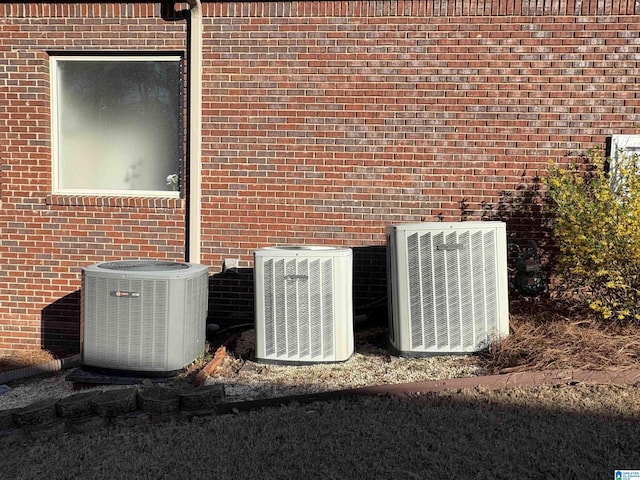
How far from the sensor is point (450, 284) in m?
4.43

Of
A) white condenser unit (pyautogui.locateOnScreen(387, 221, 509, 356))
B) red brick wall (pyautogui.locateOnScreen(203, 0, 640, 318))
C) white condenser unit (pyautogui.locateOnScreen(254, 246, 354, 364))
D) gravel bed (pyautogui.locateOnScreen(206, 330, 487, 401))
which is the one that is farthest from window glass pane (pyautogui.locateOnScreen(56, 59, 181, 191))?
white condenser unit (pyautogui.locateOnScreen(387, 221, 509, 356))

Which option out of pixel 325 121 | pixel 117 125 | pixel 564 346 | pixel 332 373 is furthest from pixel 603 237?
pixel 117 125

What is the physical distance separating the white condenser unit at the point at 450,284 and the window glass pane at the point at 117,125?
294 cm

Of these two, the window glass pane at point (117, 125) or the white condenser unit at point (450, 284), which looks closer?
the white condenser unit at point (450, 284)

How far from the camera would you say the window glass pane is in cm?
597

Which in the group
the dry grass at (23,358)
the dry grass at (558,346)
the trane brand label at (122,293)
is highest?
the trane brand label at (122,293)

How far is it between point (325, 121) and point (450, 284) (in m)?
2.25

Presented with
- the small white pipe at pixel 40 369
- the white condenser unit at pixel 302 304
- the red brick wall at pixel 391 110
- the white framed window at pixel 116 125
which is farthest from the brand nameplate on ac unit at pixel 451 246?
the small white pipe at pixel 40 369

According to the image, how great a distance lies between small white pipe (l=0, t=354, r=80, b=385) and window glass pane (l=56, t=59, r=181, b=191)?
1944 mm

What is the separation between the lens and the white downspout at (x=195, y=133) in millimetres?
5594

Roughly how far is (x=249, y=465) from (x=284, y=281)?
1.77m

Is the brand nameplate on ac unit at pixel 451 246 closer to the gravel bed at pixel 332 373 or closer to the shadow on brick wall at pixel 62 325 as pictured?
the gravel bed at pixel 332 373

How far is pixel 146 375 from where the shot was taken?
4426 millimetres

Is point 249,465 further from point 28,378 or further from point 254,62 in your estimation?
point 254,62
